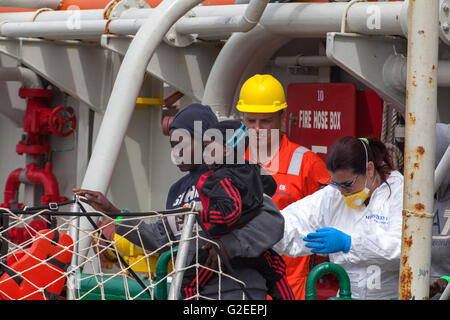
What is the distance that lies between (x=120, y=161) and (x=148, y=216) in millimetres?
3136

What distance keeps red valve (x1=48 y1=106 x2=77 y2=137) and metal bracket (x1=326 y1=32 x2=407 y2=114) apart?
9.12ft

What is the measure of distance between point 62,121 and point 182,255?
141 inches

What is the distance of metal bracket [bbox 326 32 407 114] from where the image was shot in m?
3.46

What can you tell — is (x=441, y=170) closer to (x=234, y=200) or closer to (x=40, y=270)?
(x=234, y=200)

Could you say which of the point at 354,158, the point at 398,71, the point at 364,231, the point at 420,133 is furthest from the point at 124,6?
the point at 420,133

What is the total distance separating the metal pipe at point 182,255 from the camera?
2.46 meters

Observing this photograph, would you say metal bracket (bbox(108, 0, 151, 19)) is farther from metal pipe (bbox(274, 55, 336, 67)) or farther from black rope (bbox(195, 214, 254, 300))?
black rope (bbox(195, 214, 254, 300))

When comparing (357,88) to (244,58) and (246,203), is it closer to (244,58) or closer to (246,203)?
(244,58)

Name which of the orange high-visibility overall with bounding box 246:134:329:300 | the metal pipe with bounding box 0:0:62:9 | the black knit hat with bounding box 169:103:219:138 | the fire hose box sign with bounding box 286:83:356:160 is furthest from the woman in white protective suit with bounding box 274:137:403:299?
the metal pipe with bounding box 0:0:62:9

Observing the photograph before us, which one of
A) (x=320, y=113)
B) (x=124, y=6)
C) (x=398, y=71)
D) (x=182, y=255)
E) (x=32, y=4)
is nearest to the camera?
(x=182, y=255)

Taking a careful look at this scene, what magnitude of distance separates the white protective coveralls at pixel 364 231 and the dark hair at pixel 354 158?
5 centimetres

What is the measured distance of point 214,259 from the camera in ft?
8.48

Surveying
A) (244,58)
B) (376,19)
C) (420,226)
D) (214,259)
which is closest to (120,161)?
(244,58)

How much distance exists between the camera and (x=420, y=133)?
2.21 m
